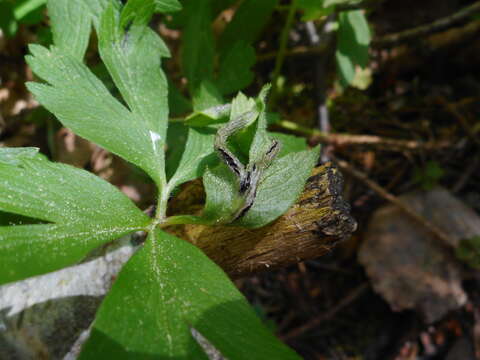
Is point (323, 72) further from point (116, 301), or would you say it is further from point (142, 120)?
point (116, 301)

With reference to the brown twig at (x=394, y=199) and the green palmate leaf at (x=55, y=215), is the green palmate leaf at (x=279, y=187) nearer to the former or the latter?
the green palmate leaf at (x=55, y=215)

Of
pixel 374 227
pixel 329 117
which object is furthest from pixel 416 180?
pixel 329 117

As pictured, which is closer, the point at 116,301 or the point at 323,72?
the point at 116,301

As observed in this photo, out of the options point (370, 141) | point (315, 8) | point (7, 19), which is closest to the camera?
point (7, 19)

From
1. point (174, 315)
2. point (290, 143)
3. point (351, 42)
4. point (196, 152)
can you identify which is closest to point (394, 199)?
point (351, 42)

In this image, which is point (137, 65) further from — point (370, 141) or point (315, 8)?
point (370, 141)

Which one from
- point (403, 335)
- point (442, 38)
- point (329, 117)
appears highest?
point (442, 38)
